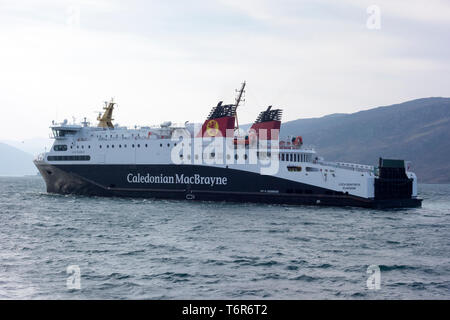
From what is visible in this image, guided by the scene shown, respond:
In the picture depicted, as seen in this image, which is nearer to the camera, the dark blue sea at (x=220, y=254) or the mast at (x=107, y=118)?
the dark blue sea at (x=220, y=254)

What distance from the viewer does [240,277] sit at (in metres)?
15.9

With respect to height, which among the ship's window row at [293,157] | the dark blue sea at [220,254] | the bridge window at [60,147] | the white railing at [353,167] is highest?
the bridge window at [60,147]

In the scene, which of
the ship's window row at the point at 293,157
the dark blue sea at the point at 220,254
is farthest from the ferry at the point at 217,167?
the dark blue sea at the point at 220,254

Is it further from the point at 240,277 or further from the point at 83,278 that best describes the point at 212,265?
the point at 83,278

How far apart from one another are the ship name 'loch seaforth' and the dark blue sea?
20.2ft

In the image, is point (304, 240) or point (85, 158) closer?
point (304, 240)

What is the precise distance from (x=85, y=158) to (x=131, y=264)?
102ft

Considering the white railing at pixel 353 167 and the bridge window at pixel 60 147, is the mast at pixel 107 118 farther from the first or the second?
the white railing at pixel 353 167

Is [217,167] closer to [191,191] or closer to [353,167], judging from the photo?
[191,191]

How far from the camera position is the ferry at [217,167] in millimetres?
38875

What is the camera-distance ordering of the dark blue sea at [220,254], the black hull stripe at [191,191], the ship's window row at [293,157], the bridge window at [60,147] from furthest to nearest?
the bridge window at [60,147] → the ship's window row at [293,157] → the black hull stripe at [191,191] → the dark blue sea at [220,254]

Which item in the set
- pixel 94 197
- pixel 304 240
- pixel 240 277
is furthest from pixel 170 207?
pixel 240 277

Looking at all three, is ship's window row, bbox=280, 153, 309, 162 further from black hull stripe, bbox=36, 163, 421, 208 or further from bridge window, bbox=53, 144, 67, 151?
bridge window, bbox=53, 144, 67, 151

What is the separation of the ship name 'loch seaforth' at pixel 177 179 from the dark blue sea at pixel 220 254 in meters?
6.16
